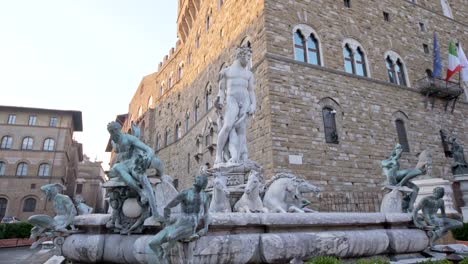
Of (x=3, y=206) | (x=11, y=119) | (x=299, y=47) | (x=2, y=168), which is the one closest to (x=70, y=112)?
(x=11, y=119)

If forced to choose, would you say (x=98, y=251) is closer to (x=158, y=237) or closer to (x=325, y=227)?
(x=158, y=237)

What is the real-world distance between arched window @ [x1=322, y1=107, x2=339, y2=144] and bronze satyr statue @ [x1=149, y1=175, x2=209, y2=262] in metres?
8.60

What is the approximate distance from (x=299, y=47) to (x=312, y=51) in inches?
24.8

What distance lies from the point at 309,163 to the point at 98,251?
7670mm

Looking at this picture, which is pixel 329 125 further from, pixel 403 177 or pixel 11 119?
pixel 11 119

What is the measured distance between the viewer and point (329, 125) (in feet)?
35.5

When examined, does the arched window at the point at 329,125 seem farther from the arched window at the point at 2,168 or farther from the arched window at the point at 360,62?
the arched window at the point at 2,168

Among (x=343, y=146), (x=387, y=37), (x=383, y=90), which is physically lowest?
(x=343, y=146)

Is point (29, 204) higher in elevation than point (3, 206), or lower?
higher

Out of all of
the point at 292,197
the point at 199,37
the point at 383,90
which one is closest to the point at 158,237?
the point at 292,197

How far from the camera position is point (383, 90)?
12477mm

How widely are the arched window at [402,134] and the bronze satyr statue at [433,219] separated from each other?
8.70 m

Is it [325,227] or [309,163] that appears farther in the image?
[309,163]

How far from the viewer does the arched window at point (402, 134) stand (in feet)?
39.6
